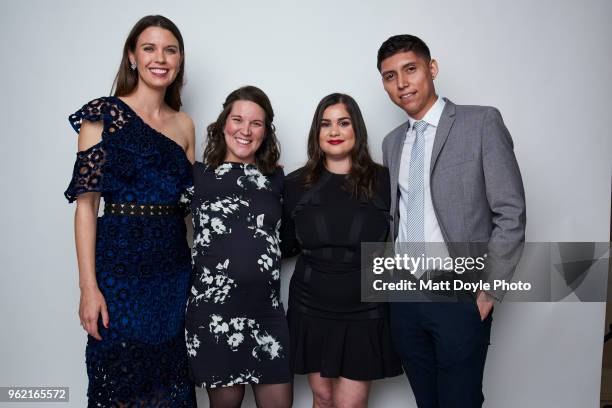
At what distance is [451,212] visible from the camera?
176cm

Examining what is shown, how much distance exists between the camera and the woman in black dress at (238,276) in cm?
186

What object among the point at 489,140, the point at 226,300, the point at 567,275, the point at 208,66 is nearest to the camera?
the point at 489,140

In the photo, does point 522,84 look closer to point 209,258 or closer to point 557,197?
point 557,197

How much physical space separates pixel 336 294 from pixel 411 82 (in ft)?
3.08

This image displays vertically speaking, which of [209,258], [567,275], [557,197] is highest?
[557,197]

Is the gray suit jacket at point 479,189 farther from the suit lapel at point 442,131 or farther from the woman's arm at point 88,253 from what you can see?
the woman's arm at point 88,253

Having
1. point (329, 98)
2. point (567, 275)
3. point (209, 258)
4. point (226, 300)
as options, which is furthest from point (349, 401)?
point (567, 275)

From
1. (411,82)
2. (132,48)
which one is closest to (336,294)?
(411,82)

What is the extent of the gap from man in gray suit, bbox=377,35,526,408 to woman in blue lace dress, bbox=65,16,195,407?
0.95 metres

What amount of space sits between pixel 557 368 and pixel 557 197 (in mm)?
997

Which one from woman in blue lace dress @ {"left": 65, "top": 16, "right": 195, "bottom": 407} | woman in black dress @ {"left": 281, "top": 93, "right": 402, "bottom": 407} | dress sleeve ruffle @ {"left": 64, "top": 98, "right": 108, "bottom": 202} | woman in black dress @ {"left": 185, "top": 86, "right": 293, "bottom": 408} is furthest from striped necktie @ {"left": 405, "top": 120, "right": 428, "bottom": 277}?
dress sleeve ruffle @ {"left": 64, "top": 98, "right": 108, "bottom": 202}

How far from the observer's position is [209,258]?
1904 mm

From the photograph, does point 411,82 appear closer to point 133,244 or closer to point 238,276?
point 238,276

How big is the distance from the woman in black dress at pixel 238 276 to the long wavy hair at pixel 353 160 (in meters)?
0.21
